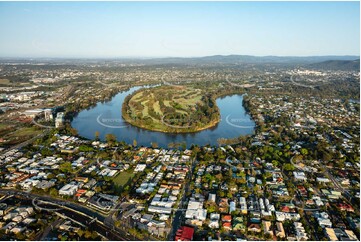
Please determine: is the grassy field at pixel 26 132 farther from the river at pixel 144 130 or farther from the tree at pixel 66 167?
the tree at pixel 66 167

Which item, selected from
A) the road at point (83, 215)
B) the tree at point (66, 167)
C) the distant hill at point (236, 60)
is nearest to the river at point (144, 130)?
the tree at point (66, 167)

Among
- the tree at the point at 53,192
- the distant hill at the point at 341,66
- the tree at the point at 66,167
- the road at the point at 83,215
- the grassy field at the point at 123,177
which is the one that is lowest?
the road at the point at 83,215

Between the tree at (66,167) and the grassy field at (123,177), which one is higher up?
the tree at (66,167)

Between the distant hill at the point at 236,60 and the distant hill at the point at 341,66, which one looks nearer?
the distant hill at the point at 341,66

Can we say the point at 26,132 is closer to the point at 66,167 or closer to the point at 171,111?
the point at 66,167

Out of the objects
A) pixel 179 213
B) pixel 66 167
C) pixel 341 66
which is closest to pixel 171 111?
pixel 66 167

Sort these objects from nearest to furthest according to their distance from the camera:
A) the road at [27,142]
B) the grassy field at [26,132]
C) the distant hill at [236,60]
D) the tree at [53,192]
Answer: the tree at [53,192] < the road at [27,142] < the grassy field at [26,132] < the distant hill at [236,60]
